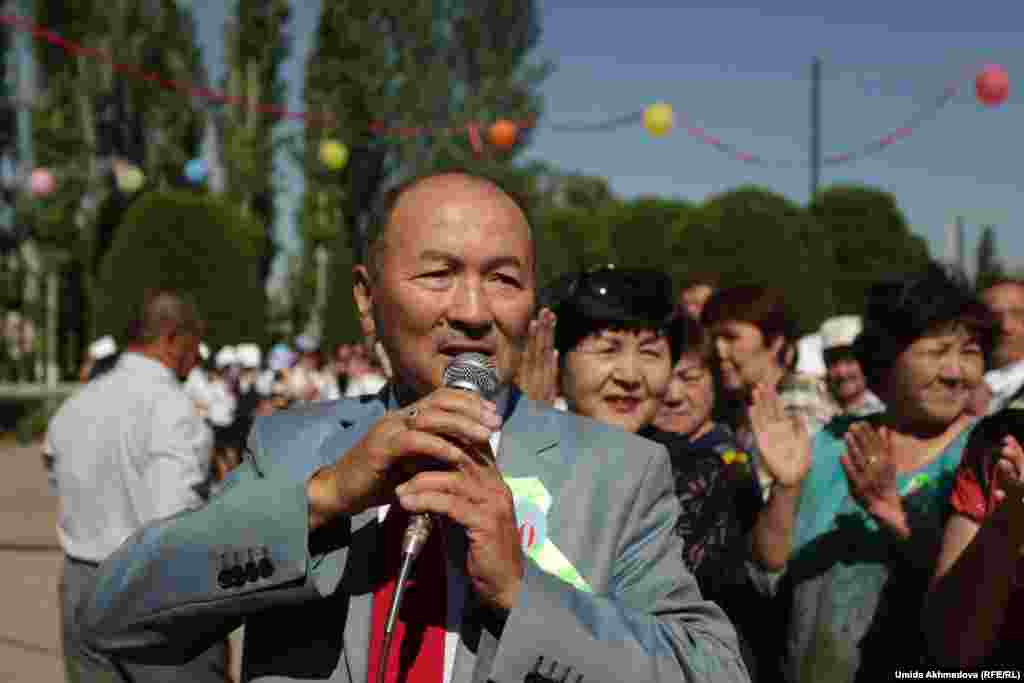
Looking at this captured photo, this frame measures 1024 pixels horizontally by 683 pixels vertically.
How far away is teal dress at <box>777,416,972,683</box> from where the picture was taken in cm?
337

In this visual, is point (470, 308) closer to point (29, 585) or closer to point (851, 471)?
point (851, 471)

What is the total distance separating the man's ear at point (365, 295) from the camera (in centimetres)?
219

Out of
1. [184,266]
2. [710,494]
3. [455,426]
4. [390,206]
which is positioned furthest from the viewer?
[184,266]

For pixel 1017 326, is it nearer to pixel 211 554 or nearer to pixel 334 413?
pixel 334 413

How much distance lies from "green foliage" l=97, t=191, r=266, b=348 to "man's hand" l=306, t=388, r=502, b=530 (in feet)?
81.4

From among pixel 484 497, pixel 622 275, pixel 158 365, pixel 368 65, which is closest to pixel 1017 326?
pixel 622 275

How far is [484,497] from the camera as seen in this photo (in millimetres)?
1728

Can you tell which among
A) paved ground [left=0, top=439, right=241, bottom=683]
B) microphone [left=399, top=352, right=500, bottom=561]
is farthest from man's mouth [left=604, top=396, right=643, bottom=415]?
paved ground [left=0, top=439, right=241, bottom=683]

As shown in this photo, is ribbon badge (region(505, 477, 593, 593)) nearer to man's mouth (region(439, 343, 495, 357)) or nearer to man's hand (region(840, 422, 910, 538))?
man's mouth (region(439, 343, 495, 357))

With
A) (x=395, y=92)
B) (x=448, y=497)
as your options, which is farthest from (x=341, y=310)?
(x=448, y=497)

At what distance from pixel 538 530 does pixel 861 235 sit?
40148 millimetres

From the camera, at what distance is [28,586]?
9633 mm

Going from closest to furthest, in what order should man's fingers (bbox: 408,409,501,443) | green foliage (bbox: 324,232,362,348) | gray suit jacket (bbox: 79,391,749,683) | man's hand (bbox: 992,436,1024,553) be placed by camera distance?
man's fingers (bbox: 408,409,501,443), gray suit jacket (bbox: 79,391,749,683), man's hand (bbox: 992,436,1024,553), green foliage (bbox: 324,232,362,348)

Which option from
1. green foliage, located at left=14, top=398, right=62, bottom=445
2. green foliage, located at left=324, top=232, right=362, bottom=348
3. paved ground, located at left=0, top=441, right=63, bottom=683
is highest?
green foliage, located at left=324, top=232, right=362, bottom=348
